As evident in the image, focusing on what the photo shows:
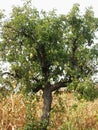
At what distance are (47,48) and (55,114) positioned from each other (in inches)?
184

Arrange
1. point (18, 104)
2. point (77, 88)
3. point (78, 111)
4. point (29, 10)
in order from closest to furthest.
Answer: point (77, 88) < point (29, 10) < point (18, 104) < point (78, 111)

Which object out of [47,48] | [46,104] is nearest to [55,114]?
[46,104]

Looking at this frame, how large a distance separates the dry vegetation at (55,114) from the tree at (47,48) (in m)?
1.27

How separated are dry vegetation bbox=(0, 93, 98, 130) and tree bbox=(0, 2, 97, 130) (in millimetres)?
1266

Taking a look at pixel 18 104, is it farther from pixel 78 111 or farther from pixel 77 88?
pixel 77 88

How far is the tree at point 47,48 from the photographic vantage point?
10258mm

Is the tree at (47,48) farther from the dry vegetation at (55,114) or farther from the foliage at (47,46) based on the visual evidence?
the dry vegetation at (55,114)

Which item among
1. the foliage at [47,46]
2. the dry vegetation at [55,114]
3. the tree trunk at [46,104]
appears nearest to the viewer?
the foliage at [47,46]

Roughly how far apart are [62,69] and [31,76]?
0.94 meters

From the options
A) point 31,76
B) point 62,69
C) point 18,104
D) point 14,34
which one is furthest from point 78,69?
point 18,104

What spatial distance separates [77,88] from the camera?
9.78 m

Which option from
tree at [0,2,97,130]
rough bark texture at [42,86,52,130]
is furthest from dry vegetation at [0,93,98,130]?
tree at [0,2,97,130]

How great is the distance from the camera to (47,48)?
10305mm

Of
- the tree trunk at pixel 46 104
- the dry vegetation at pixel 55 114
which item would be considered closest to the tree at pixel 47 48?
the tree trunk at pixel 46 104
